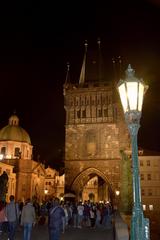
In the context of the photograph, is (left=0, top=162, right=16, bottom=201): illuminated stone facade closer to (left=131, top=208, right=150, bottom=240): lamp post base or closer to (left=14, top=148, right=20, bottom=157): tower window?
(left=14, top=148, right=20, bottom=157): tower window

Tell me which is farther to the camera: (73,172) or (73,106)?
(73,106)

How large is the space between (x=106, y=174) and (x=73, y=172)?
4.36m

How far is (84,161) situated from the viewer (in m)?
42.6

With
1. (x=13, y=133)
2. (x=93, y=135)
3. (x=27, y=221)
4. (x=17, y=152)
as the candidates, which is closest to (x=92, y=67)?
(x=93, y=135)

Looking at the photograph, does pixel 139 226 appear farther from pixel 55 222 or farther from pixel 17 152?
pixel 17 152

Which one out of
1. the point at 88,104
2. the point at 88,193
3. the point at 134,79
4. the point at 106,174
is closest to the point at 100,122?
the point at 88,104

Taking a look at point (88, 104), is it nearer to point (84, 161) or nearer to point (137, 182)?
point (84, 161)

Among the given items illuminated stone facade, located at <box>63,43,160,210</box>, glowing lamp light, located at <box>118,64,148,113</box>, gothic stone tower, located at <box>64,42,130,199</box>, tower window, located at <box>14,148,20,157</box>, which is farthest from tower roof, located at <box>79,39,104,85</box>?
glowing lamp light, located at <box>118,64,148,113</box>

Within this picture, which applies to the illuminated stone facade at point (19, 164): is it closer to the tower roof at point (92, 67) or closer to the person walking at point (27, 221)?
the tower roof at point (92, 67)

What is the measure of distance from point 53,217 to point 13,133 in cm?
5439

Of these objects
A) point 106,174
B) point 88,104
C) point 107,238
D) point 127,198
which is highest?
point 88,104

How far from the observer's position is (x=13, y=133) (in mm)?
63812

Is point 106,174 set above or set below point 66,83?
below

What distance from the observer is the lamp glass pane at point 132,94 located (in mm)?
7422
